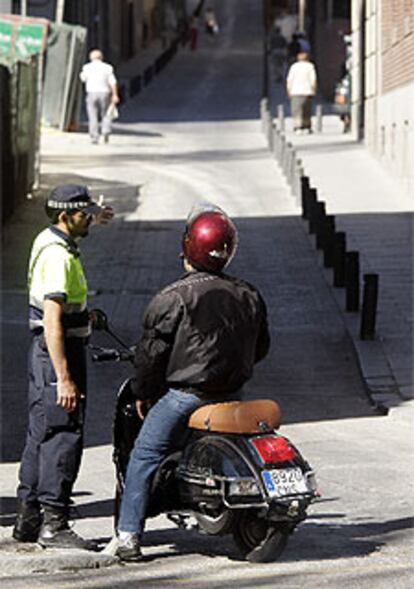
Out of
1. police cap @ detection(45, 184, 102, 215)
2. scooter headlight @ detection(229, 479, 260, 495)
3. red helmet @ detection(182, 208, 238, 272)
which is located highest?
police cap @ detection(45, 184, 102, 215)

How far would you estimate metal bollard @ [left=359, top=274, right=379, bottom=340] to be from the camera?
58.1 ft

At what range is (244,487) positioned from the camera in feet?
27.3

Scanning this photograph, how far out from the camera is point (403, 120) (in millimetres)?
30953

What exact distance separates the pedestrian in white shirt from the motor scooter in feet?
108

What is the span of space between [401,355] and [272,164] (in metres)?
19.0

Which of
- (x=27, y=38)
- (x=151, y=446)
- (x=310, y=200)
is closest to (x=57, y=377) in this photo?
(x=151, y=446)

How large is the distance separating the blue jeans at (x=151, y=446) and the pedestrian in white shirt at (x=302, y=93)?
108 feet

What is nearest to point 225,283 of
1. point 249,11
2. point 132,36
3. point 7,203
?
point 7,203

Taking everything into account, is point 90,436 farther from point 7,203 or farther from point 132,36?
point 132,36

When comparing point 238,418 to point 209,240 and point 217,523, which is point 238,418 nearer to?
point 217,523

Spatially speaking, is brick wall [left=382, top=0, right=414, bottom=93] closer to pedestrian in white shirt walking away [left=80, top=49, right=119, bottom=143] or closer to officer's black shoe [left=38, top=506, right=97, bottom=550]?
pedestrian in white shirt walking away [left=80, top=49, right=119, bottom=143]

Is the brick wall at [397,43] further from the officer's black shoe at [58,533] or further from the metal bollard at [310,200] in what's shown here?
the officer's black shoe at [58,533]

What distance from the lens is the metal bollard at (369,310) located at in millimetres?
17719

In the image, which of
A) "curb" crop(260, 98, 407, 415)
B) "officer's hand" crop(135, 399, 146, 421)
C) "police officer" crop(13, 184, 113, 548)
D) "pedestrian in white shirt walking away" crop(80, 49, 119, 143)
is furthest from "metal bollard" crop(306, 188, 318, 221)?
"officer's hand" crop(135, 399, 146, 421)
